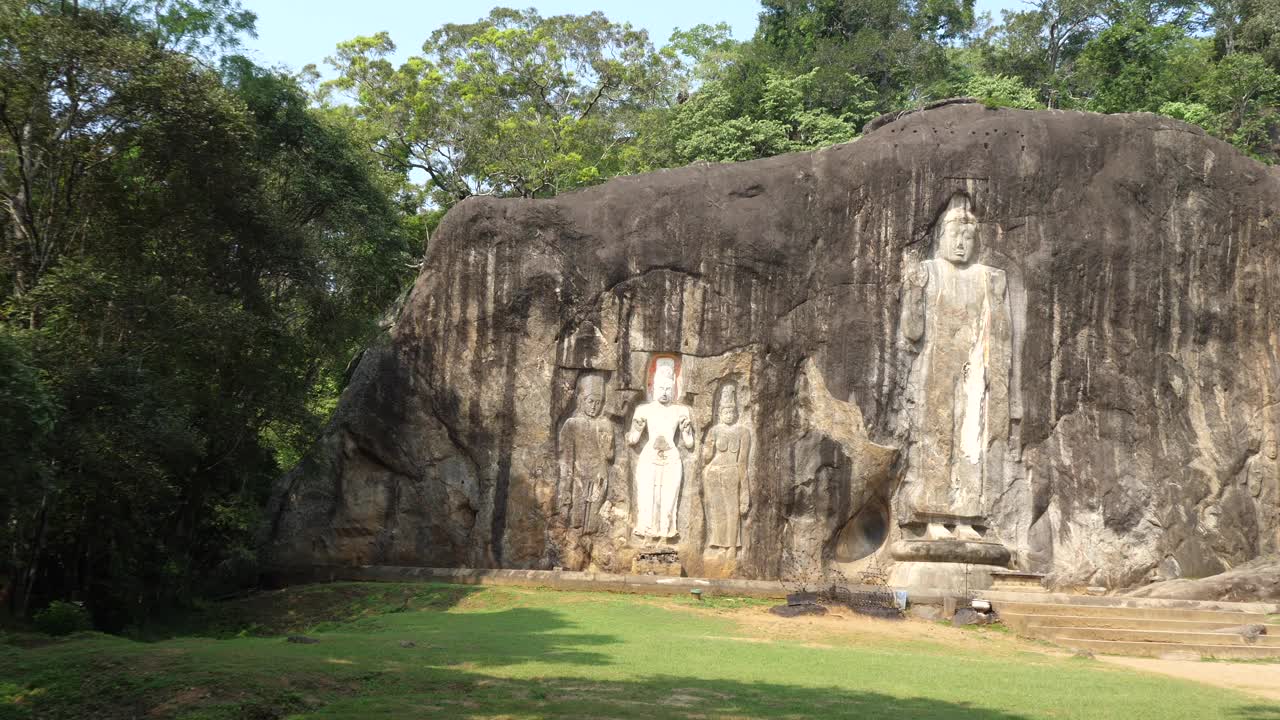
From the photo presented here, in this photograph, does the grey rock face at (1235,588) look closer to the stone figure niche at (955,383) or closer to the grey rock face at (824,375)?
the grey rock face at (824,375)

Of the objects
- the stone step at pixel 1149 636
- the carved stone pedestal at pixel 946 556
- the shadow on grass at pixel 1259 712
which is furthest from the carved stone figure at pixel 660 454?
the shadow on grass at pixel 1259 712

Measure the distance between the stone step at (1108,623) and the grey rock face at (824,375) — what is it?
9.69 ft

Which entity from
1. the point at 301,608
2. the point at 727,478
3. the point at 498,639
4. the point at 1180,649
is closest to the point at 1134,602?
the point at 1180,649

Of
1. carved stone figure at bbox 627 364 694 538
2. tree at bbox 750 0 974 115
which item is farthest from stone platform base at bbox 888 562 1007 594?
tree at bbox 750 0 974 115

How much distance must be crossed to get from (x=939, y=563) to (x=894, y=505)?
1.54 m

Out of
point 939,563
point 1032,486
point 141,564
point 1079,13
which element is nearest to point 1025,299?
point 1032,486

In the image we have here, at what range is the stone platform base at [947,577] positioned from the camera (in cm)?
1778

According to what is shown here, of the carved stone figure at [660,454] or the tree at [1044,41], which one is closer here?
the carved stone figure at [660,454]

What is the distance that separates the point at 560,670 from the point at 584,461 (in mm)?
8927

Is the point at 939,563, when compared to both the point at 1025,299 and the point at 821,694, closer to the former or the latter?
the point at 1025,299

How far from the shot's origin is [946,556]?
60.1 ft

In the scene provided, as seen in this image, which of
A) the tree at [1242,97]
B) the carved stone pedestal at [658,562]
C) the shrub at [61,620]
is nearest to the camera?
the shrub at [61,620]

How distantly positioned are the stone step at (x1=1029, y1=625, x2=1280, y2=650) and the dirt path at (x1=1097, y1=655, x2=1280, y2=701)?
2.45 feet

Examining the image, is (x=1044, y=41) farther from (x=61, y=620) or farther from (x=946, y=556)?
(x=61, y=620)
